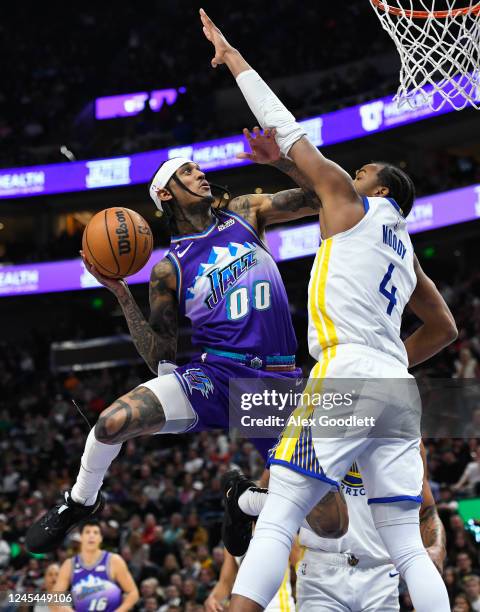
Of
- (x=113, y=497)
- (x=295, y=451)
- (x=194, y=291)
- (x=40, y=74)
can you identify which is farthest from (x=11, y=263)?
(x=295, y=451)

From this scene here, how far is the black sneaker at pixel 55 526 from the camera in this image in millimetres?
5086

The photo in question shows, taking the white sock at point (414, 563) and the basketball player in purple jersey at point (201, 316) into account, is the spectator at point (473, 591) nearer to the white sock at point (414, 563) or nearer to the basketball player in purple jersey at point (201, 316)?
the basketball player in purple jersey at point (201, 316)

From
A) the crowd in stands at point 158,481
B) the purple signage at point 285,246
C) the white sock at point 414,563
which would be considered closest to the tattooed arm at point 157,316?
the white sock at point 414,563

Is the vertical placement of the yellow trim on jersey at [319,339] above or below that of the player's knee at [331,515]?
above

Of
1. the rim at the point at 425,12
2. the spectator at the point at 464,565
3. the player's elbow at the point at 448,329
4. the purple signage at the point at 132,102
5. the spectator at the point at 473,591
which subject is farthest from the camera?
the purple signage at the point at 132,102

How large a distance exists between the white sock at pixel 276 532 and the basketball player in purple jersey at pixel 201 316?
119 cm

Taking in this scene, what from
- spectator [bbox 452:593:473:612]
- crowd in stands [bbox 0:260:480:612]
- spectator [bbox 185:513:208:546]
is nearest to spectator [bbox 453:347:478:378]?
crowd in stands [bbox 0:260:480:612]

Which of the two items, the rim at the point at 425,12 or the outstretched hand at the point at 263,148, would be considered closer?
the outstretched hand at the point at 263,148

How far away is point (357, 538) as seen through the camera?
4.57 meters

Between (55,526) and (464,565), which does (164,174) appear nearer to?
(55,526)

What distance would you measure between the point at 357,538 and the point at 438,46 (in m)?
2.84

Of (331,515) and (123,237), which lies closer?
(331,515)

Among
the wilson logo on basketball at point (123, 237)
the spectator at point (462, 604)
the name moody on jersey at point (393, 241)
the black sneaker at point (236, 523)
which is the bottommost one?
the spectator at point (462, 604)

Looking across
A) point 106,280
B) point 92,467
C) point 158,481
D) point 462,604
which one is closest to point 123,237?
point 106,280
